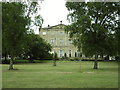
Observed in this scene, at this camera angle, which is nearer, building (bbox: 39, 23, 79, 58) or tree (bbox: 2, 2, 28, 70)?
tree (bbox: 2, 2, 28, 70)

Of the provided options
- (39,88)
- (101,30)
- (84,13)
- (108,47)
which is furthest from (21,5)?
(39,88)

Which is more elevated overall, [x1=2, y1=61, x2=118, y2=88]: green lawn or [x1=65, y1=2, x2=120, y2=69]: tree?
[x1=65, y1=2, x2=120, y2=69]: tree

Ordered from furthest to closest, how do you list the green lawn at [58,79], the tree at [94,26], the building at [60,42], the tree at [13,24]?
1. the building at [60,42]
2. the tree at [94,26]
3. the tree at [13,24]
4. the green lawn at [58,79]

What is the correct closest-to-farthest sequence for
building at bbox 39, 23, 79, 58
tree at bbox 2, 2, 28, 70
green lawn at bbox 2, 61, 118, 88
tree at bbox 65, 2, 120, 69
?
green lawn at bbox 2, 61, 118, 88 → tree at bbox 2, 2, 28, 70 → tree at bbox 65, 2, 120, 69 → building at bbox 39, 23, 79, 58

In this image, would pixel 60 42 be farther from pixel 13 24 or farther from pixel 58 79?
pixel 58 79

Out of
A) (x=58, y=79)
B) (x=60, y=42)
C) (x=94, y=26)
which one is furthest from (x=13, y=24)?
(x=60, y=42)

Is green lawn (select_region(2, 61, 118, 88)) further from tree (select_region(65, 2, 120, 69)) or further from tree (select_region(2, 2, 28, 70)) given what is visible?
tree (select_region(65, 2, 120, 69))

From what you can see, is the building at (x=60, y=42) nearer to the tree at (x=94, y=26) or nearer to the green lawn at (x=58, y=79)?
the tree at (x=94, y=26)

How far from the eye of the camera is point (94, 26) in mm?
22109

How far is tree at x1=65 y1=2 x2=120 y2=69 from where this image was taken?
22.4 m

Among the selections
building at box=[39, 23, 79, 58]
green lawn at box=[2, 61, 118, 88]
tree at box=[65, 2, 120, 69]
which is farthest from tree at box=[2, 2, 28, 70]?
building at box=[39, 23, 79, 58]

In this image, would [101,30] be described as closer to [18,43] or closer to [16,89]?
[18,43]

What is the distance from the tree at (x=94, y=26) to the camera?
22422mm

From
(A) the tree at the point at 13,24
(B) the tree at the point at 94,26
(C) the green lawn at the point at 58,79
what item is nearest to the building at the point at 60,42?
(B) the tree at the point at 94,26
